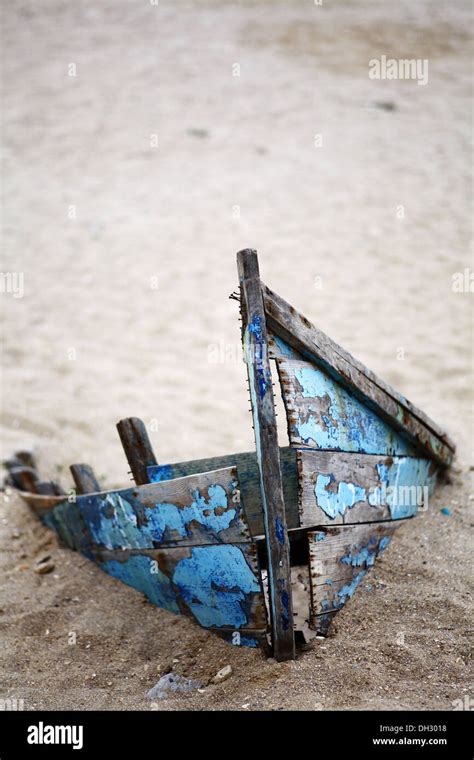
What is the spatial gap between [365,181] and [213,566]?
9413 mm

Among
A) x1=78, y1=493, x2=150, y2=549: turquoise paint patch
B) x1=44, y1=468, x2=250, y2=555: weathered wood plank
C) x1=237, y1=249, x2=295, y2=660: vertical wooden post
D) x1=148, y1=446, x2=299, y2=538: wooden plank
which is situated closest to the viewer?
x1=237, y1=249, x2=295, y2=660: vertical wooden post

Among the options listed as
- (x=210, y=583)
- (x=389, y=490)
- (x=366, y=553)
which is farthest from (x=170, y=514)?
(x=389, y=490)

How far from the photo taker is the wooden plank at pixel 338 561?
2908 mm

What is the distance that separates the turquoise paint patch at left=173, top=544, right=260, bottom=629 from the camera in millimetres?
2844

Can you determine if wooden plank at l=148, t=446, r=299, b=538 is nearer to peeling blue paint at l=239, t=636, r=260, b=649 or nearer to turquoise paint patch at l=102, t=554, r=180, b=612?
turquoise paint patch at l=102, t=554, r=180, b=612

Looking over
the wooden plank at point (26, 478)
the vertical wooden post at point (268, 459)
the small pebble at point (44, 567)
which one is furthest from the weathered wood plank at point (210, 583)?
the wooden plank at point (26, 478)

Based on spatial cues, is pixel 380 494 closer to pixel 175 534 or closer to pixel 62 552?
pixel 175 534

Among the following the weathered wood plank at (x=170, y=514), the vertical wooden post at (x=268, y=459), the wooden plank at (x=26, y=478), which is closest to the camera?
the vertical wooden post at (x=268, y=459)

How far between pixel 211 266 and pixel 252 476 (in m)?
6.39

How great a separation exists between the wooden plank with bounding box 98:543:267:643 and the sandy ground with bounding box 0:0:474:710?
12cm

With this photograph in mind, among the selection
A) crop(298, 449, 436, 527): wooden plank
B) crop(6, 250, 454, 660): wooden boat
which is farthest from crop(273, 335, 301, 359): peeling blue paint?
crop(298, 449, 436, 527): wooden plank

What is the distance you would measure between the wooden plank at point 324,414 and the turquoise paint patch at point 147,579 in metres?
0.96

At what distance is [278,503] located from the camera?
2723mm

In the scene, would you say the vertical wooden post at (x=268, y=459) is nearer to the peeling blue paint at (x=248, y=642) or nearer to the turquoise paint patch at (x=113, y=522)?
the peeling blue paint at (x=248, y=642)
